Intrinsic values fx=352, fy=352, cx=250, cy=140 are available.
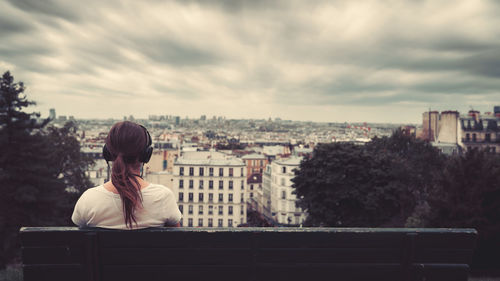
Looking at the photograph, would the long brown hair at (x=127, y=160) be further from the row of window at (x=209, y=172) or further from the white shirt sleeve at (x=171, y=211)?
the row of window at (x=209, y=172)

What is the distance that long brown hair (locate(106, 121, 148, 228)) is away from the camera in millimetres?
2754

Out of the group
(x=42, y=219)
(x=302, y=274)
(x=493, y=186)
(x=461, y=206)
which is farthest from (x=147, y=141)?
(x=42, y=219)

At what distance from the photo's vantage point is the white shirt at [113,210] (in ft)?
9.18

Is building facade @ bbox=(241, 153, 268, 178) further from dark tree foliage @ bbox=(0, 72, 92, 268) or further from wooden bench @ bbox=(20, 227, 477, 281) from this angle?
wooden bench @ bbox=(20, 227, 477, 281)

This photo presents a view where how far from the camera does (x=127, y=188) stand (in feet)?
9.09

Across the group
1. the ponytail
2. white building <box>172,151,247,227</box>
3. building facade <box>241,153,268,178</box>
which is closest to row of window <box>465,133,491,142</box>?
building facade <box>241,153,268,178</box>

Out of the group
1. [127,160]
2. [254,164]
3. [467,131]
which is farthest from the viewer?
[254,164]

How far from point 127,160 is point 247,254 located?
1.26 m

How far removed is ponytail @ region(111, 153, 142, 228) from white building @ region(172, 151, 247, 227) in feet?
161

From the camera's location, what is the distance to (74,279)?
2.71 metres

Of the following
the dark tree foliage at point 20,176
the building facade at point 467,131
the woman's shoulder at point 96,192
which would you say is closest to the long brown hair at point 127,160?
the woman's shoulder at point 96,192

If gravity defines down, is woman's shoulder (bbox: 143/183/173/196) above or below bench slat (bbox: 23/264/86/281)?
above

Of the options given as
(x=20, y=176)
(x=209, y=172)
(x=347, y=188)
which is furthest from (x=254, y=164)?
(x=20, y=176)

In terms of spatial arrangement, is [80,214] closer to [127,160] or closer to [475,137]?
[127,160]
